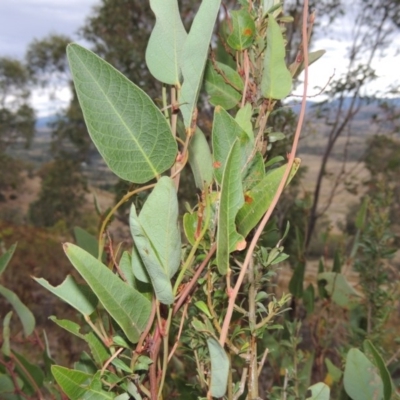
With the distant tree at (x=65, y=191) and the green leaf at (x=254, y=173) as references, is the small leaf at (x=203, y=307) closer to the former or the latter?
the green leaf at (x=254, y=173)

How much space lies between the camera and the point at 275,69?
351 mm

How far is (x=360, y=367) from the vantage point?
47cm

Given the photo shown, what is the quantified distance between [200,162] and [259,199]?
0.08 meters

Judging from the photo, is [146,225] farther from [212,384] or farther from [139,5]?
[139,5]

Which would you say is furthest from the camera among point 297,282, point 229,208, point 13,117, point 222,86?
point 13,117

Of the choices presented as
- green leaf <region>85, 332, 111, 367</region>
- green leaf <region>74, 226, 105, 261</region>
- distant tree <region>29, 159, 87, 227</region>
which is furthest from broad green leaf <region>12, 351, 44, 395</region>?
distant tree <region>29, 159, 87, 227</region>

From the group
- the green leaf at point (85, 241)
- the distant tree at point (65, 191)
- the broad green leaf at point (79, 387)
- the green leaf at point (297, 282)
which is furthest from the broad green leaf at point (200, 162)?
the distant tree at point (65, 191)

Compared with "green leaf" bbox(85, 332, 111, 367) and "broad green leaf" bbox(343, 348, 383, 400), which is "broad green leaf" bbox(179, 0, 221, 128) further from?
"broad green leaf" bbox(343, 348, 383, 400)

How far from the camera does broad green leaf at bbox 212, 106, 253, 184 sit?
0.33 meters

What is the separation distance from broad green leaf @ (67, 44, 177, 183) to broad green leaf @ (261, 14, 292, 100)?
85mm

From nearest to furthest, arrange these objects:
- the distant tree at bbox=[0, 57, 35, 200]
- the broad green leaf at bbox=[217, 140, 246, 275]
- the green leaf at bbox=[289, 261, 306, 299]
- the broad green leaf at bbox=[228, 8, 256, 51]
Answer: the broad green leaf at bbox=[217, 140, 246, 275] < the broad green leaf at bbox=[228, 8, 256, 51] < the green leaf at bbox=[289, 261, 306, 299] < the distant tree at bbox=[0, 57, 35, 200]

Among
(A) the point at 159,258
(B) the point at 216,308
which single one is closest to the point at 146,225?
(A) the point at 159,258

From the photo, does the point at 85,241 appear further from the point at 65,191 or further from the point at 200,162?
the point at 65,191

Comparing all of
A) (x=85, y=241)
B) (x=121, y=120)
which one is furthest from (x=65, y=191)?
(x=121, y=120)
